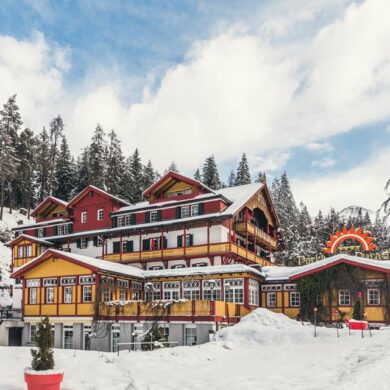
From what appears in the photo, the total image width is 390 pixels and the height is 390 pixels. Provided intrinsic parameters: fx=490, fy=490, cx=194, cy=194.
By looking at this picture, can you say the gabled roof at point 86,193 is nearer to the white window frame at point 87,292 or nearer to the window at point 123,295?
the window at point 123,295

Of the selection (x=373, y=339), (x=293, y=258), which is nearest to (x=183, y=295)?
(x=373, y=339)

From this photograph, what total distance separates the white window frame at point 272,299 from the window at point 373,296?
22.3 ft

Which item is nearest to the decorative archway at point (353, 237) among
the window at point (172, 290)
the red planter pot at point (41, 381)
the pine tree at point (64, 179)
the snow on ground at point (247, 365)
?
the window at point (172, 290)

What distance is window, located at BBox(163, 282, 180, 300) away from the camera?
120 ft

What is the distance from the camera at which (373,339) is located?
23.3 m

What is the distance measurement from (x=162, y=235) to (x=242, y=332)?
56.3 feet

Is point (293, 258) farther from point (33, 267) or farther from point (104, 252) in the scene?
point (33, 267)

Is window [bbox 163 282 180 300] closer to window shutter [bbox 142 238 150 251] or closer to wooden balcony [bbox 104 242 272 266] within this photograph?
wooden balcony [bbox 104 242 272 266]

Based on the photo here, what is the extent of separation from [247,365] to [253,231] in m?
24.1

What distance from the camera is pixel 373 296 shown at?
3262cm

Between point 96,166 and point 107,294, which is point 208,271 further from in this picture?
point 96,166

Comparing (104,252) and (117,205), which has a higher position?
(117,205)

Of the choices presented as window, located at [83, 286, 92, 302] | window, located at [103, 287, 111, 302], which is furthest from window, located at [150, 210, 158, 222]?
window, located at [83, 286, 92, 302]

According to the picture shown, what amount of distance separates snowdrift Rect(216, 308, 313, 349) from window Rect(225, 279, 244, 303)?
461 cm
